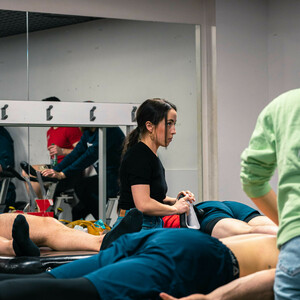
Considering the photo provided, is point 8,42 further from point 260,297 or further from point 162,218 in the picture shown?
point 260,297

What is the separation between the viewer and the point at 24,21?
15.4ft

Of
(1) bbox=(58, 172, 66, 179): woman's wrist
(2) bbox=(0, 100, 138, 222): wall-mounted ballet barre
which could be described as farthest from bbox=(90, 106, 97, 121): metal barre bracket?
(1) bbox=(58, 172, 66, 179): woman's wrist

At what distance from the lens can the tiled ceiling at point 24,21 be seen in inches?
181

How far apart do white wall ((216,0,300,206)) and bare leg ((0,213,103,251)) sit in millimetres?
2379

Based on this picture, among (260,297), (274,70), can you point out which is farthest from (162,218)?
(274,70)

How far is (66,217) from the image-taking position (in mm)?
4676

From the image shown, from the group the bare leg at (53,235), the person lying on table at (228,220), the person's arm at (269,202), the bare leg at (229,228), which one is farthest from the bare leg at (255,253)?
the bare leg at (53,235)

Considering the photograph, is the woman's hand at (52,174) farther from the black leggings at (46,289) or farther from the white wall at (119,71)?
the black leggings at (46,289)

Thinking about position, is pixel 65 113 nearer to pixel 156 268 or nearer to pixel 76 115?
pixel 76 115

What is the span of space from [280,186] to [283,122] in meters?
0.18

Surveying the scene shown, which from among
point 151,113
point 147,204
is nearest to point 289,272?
point 147,204

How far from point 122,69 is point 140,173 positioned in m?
2.08

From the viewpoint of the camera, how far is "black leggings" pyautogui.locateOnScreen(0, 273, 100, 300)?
1.56 metres

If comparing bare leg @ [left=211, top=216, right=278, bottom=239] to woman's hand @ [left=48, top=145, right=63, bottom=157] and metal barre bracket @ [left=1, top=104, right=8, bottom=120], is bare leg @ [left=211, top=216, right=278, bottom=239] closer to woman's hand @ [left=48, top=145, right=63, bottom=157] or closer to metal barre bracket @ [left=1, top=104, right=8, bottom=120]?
woman's hand @ [left=48, top=145, right=63, bottom=157]
